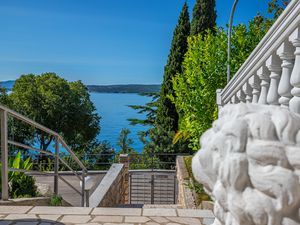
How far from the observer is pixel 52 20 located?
38719mm

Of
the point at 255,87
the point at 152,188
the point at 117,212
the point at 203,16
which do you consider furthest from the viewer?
the point at 203,16

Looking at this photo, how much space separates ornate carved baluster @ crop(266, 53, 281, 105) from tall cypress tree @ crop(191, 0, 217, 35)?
603 inches

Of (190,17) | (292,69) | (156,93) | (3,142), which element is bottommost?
(3,142)

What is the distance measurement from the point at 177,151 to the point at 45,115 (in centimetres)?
905

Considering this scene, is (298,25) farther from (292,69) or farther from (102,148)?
(102,148)

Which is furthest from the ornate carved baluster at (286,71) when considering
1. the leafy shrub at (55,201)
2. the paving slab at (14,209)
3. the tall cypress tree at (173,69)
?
the tall cypress tree at (173,69)

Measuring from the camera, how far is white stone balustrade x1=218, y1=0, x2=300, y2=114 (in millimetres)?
1614

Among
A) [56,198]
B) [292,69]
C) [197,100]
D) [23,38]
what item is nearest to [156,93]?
[197,100]

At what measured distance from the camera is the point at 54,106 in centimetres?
1969

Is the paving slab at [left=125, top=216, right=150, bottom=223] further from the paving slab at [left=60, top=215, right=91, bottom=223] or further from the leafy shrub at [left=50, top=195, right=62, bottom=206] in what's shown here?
the leafy shrub at [left=50, top=195, right=62, bottom=206]

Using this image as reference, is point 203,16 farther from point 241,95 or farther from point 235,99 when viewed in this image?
point 241,95

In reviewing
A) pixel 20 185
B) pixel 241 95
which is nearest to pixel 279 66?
pixel 241 95

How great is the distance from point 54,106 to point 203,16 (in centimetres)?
965

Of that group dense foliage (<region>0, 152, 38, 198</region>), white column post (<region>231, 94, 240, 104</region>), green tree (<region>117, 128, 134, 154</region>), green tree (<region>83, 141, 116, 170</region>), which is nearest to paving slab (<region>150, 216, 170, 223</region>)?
white column post (<region>231, 94, 240, 104</region>)
